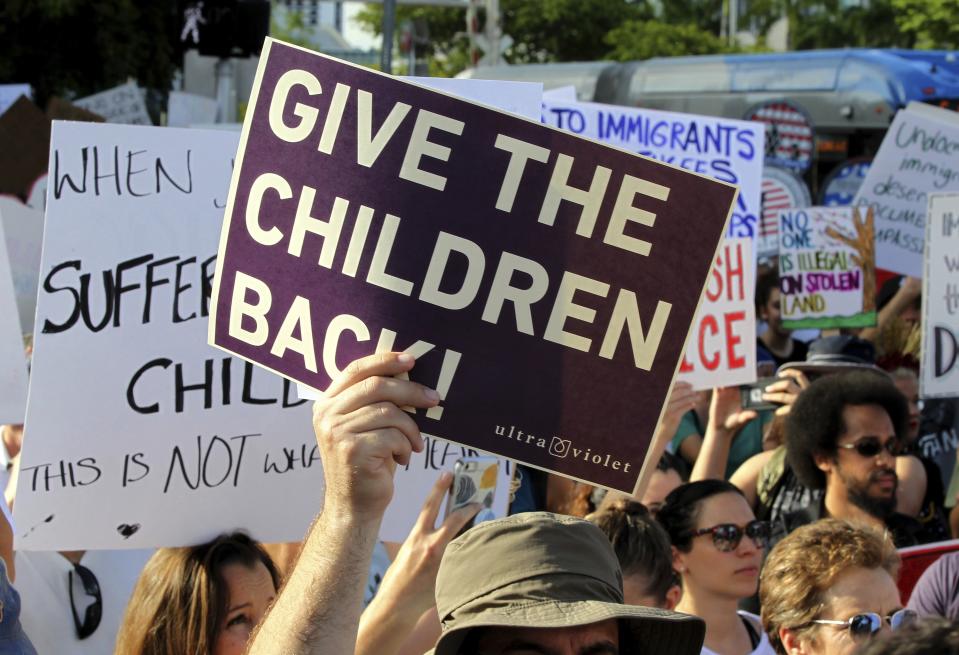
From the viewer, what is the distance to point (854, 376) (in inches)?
194

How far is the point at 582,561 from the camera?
218 centimetres

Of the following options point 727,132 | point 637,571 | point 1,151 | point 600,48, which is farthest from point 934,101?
point 600,48

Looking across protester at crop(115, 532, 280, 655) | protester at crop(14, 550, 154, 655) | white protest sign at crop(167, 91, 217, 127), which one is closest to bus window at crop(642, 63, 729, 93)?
white protest sign at crop(167, 91, 217, 127)

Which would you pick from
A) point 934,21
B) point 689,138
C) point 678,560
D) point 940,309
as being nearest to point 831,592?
point 678,560

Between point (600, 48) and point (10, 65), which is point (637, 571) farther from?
point (600, 48)

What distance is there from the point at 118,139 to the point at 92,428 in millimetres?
726

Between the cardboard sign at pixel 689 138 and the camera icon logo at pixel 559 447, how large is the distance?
4050mm

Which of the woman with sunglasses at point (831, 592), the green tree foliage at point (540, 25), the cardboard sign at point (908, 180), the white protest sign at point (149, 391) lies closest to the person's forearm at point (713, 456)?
the woman with sunglasses at point (831, 592)

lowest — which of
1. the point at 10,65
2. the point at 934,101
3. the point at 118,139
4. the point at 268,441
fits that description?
the point at 10,65

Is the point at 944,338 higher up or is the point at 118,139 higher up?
the point at 118,139

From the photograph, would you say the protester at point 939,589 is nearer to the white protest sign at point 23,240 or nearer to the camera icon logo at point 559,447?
the camera icon logo at point 559,447

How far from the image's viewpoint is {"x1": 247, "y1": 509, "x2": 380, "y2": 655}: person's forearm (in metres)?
2.04

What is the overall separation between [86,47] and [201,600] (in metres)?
19.4

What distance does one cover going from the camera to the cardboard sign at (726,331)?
529 centimetres
